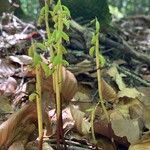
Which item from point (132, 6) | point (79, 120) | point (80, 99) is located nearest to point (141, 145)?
point (79, 120)

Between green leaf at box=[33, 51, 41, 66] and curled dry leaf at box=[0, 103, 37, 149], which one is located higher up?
green leaf at box=[33, 51, 41, 66]

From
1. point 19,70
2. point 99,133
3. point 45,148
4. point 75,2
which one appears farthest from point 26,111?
point 75,2

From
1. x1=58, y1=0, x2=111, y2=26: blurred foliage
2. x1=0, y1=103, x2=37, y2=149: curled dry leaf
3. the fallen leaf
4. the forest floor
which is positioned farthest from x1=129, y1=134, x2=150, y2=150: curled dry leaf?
x1=58, y1=0, x2=111, y2=26: blurred foliage

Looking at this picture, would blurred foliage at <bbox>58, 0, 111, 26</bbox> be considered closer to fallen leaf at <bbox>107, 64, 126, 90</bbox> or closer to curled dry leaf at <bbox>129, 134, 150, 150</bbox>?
fallen leaf at <bbox>107, 64, 126, 90</bbox>

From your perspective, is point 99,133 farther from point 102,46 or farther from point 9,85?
point 102,46

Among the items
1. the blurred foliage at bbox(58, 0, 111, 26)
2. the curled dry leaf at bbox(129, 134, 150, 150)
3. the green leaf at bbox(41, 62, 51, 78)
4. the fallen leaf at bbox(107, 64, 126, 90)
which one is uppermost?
the blurred foliage at bbox(58, 0, 111, 26)

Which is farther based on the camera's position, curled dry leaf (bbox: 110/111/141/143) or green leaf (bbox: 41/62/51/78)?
curled dry leaf (bbox: 110/111/141/143)

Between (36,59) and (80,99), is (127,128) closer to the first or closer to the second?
(80,99)

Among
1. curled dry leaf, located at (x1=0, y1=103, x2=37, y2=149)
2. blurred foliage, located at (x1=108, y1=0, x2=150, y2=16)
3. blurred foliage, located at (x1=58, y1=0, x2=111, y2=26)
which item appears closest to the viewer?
curled dry leaf, located at (x1=0, y1=103, x2=37, y2=149)
